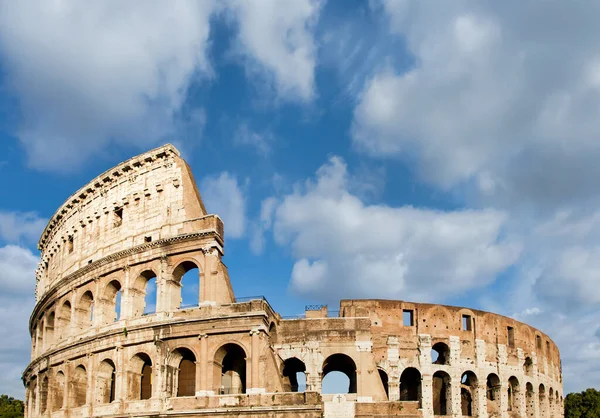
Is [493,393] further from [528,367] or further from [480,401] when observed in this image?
[528,367]

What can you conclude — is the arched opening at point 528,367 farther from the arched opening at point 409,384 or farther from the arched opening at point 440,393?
the arched opening at point 409,384

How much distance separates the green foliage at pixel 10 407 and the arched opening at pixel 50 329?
1727 cm

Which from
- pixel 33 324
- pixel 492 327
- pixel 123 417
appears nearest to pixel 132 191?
pixel 123 417

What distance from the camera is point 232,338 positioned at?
27.9 meters

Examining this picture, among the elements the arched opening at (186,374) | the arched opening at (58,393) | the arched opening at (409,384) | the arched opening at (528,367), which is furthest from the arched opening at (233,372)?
the arched opening at (528,367)

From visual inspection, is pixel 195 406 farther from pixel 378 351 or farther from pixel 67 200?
pixel 67 200

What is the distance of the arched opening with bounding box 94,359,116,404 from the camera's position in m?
30.8

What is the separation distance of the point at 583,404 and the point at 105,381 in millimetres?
46773

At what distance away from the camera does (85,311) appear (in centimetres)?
3425

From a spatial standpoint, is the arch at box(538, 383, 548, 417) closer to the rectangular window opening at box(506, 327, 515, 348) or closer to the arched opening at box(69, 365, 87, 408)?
the rectangular window opening at box(506, 327, 515, 348)

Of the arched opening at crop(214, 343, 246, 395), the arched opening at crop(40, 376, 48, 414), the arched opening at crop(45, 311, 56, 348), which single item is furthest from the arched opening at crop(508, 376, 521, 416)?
the arched opening at crop(45, 311, 56, 348)

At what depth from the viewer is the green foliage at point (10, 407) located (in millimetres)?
50781

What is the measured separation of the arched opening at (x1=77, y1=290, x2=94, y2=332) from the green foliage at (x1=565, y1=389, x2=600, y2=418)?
45.3 metres

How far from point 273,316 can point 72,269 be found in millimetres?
12344
